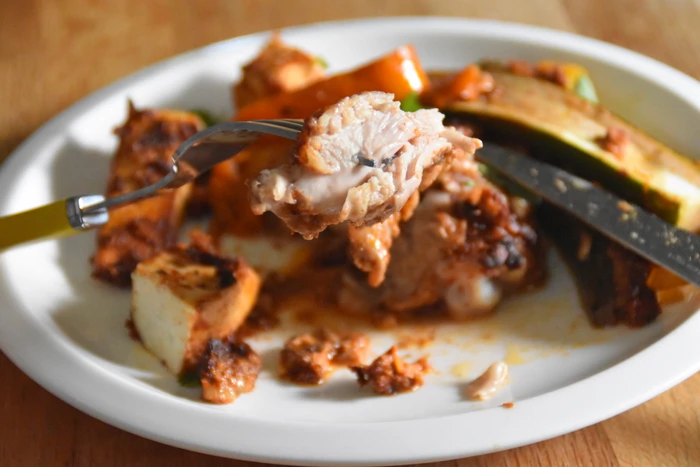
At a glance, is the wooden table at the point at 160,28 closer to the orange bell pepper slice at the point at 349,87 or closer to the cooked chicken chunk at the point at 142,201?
the cooked chicken chunk at the point at 142,201

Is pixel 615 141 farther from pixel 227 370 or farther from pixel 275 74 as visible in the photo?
pixel 227 370

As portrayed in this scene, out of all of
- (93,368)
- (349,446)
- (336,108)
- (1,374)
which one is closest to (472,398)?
(349,446)

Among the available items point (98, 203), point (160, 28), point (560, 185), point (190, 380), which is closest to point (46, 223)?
point (98, 203)

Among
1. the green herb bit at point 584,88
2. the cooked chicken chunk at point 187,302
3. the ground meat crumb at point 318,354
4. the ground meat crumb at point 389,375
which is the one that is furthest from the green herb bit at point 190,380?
the green herb bit at point 584,88

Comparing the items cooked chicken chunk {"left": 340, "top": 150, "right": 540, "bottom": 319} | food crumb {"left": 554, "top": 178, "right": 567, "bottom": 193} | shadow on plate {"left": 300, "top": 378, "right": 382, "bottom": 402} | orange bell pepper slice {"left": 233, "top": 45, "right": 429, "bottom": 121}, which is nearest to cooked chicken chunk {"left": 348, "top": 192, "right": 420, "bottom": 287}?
cooked chicken chunk {"left": 340, "top": 150, "right": 540, "bottom": 319}

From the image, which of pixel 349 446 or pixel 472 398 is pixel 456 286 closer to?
pixel 472 398

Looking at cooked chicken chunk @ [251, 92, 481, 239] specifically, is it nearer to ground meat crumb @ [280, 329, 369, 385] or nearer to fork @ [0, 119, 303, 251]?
fork @ [0, 119, 303, 251]
